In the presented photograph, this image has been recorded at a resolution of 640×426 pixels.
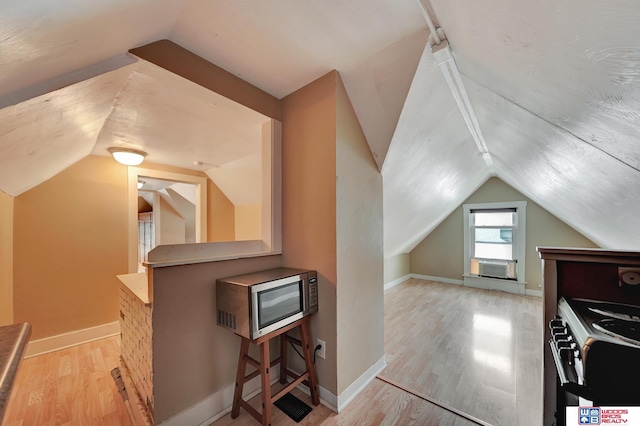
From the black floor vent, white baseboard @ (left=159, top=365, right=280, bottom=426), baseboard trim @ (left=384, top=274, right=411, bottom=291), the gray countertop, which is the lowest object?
baseboard trim @ (left=384, top=274, right=411, bottom=291)

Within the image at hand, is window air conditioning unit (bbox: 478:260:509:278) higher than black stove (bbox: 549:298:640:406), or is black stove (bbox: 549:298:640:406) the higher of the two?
black stove (bbox: 549:298:640:406)

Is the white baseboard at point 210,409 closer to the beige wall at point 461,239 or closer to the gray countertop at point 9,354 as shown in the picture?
the gray countertop at point 9,354

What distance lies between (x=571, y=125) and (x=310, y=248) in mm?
1651

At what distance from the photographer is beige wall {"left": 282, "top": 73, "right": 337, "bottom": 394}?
162 centimetres

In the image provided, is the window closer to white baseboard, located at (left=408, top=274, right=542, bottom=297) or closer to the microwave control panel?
white baseboard, located at (left=408, top=274, right=542, bottom=297)

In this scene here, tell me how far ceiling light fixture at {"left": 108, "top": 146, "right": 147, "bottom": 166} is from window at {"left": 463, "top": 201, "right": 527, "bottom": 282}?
552 centimetres

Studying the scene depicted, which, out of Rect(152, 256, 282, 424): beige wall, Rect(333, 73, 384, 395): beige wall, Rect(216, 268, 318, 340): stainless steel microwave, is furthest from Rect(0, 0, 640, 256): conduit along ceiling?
Rect(216, 268, 318, 340): stainless steel microwave

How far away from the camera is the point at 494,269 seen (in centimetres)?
443

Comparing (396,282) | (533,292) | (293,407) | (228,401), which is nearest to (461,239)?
(533,292)

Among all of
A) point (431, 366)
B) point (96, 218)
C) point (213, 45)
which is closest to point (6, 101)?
point (213, 45)

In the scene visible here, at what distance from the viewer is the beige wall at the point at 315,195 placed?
1.62 metres

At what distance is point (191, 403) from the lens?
143cm

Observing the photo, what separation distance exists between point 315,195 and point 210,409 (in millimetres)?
1547

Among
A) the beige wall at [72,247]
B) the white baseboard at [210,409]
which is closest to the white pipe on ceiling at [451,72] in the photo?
the white baseboard at [210,409]
